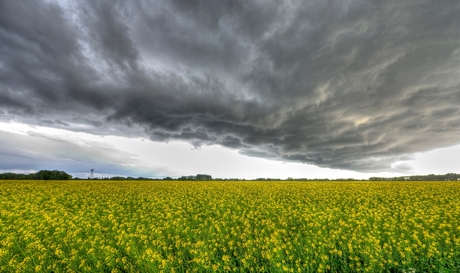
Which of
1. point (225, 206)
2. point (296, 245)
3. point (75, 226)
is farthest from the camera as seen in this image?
point (225, 206)

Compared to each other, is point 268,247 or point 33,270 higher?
point 268,247

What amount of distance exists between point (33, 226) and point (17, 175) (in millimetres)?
72817

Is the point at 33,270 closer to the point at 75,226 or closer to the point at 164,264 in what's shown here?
the point at 75,226

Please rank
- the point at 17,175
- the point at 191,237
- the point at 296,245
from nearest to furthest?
the point at 296,245, the point at 191,237, the point at 17,175

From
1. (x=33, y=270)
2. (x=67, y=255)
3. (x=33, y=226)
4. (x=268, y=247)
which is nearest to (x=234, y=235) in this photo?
(x=268, y=247)

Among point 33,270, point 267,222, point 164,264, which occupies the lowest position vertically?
point 33,270

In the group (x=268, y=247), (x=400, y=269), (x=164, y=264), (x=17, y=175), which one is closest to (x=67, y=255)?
(x=164, y=264)

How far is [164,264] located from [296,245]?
17.3ft

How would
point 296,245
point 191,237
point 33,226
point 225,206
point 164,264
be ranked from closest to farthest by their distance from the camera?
point 164,264, point 296,245, point 191,237, point 33,226, point 225,206

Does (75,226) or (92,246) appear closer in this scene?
(92,246)

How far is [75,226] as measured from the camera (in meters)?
11.7

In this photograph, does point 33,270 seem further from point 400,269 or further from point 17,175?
point 17,175

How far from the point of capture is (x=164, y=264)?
7574 millimetres

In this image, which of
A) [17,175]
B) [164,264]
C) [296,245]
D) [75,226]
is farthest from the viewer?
[17,175]
